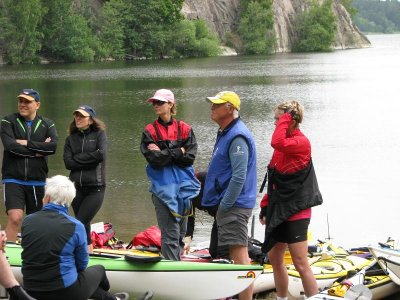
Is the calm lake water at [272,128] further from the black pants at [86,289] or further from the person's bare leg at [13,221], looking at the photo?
the black pants at [86,289]

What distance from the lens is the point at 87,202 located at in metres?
7.57

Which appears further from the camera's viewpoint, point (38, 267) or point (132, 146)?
point (132, 146)

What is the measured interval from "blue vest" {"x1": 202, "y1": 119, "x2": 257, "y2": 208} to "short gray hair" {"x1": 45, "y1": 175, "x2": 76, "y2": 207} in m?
1.52

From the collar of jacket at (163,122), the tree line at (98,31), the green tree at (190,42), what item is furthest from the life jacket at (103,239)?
the green tree at (190,42)

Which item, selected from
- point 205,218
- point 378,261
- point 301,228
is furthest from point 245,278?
point 205,218

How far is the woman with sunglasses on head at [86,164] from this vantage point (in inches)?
297

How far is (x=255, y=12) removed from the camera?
365ft

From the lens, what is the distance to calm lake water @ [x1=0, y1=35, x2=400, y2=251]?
12.2 metres

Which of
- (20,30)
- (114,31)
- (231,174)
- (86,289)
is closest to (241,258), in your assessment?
(231,174)

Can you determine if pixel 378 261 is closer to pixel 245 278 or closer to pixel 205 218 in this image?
pixel 245 278

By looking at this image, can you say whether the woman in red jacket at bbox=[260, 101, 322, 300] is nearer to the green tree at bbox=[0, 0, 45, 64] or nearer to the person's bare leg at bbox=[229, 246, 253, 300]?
the person's bare leg at bbox=[229, 246, 253, 300]

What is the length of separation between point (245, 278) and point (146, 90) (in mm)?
32569

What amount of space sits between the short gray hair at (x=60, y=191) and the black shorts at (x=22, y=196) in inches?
92.7

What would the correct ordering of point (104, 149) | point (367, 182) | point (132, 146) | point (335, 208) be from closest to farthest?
point (104, 149), point (335, 208), point (367, 182), point (132, 146)
